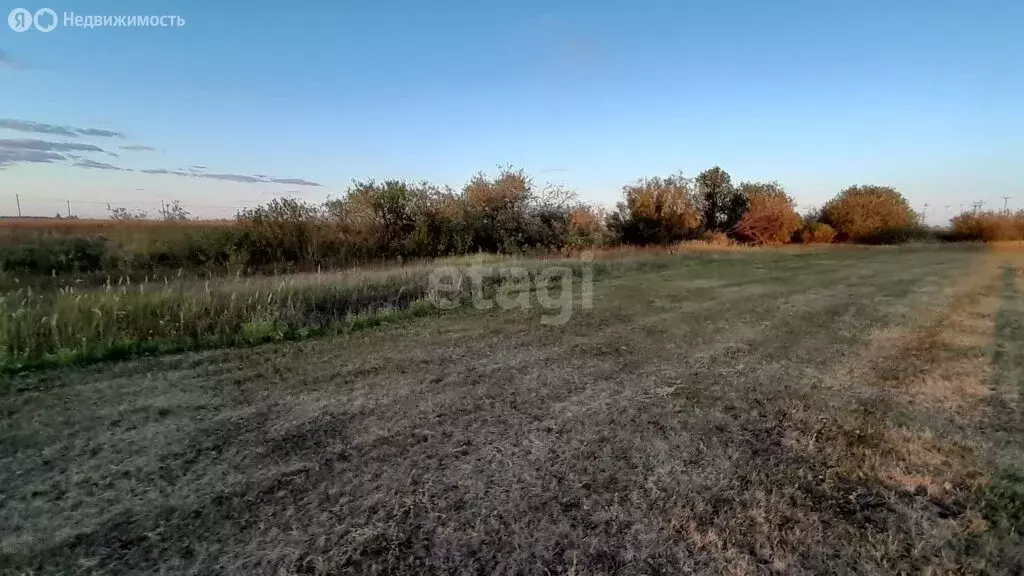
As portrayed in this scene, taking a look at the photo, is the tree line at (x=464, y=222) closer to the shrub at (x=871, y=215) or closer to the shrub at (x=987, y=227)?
the shrub at (x=871, y=215)

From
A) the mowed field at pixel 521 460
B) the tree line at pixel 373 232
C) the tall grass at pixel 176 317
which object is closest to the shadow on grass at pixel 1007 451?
the mowed field at pixel 521 460

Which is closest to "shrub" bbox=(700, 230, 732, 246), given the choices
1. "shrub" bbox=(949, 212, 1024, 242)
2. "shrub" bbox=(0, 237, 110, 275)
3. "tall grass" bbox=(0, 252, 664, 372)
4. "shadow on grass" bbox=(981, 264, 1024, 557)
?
"shadow on grass" bbox=(981, 264, 1024, 557)

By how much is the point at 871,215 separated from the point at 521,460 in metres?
49.4

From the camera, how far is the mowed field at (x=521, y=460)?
6.92ft

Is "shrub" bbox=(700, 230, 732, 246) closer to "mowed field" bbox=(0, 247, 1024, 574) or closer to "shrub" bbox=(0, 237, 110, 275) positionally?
"mowed field" bbox=(0, 247, 1024, 574)

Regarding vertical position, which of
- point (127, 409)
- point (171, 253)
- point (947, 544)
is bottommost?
point (947, 544)

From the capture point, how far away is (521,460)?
289 centimetres

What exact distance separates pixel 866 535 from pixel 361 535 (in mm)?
2257

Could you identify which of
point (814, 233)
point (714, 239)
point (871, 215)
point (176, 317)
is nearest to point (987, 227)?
point (871, 215)

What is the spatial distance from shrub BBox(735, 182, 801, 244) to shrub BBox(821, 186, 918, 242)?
9.86 metres

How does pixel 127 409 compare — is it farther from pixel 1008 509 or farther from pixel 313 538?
pixel 1008 509

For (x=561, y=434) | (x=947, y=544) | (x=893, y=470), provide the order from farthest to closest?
(x=561, y=434)
(x=893, y=470)
(x=947, y=544)

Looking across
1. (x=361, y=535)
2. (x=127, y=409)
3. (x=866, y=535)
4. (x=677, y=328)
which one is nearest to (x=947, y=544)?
(x=866, y=535)

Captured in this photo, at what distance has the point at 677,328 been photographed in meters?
6.39
